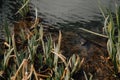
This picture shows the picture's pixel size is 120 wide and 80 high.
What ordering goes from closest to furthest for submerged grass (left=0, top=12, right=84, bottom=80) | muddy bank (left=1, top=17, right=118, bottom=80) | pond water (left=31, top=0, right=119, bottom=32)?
submerged grass (left=0, top=12, right=84, bottom=80) → muddy bank (left=1, top=17, right=118, bottom=80) → pond water (left=31, top=0, right=119, bottom=32)

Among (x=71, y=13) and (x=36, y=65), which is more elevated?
(x=71, y=13)

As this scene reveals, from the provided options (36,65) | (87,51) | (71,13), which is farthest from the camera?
(71,13)

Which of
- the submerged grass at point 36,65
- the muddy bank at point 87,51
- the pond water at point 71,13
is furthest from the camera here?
the pond water at point 71,13

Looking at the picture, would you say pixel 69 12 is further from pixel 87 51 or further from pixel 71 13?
pixel 87 51

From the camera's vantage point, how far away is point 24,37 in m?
4.35

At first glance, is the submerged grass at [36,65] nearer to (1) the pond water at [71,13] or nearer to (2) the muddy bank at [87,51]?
(2) the muddy bank at [87,51]

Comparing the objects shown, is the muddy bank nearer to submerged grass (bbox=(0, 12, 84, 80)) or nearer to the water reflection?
submerged grass (bbox=(0, 12, 84, 80))

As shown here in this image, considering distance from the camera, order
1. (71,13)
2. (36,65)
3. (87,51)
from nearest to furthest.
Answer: (36,65)
(87,51)
(71,13)

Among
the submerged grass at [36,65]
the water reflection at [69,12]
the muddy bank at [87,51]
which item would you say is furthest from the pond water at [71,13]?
the submerged grass at [36,65]

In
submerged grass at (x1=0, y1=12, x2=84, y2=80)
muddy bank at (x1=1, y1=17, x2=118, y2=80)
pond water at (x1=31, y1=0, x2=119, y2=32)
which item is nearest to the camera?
submerged grass at (x1=0, y1=12, x2=84, y2=80)

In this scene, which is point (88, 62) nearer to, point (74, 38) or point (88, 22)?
point (74, 38)

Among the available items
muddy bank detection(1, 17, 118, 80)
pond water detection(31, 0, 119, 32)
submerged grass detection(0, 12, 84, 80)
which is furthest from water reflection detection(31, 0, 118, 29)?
submerged grass detection(0, 12, 84, 80)

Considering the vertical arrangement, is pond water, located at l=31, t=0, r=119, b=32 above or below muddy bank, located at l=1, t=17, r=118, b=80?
above

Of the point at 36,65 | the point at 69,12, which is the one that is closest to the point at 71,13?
the point at 69,12
